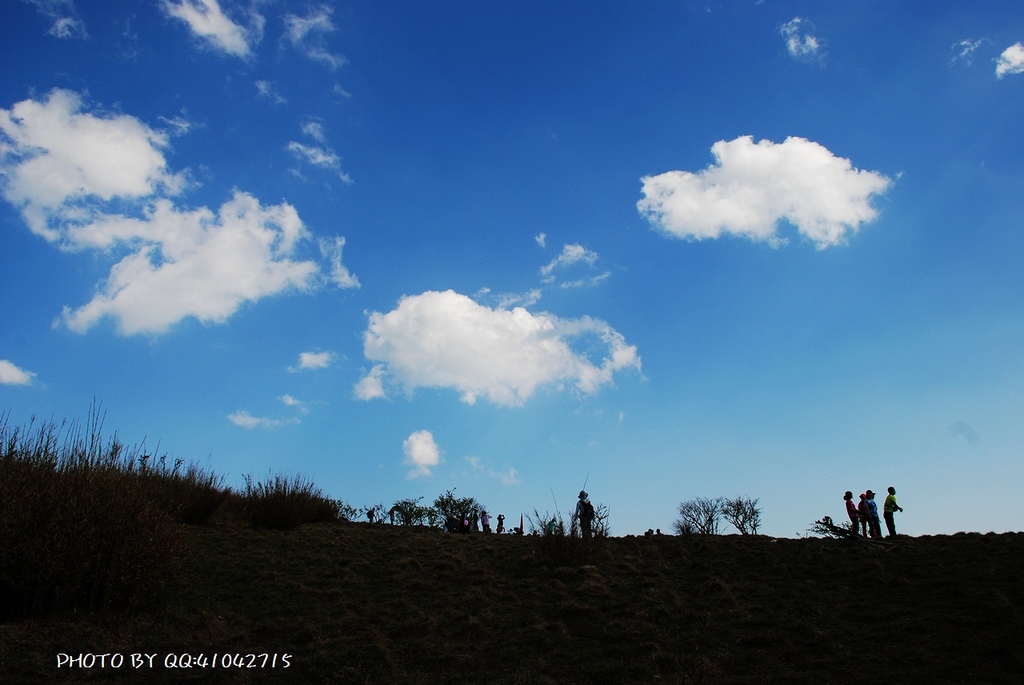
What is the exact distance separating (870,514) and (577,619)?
9.95 m

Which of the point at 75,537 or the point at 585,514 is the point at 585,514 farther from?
the point at 75,537

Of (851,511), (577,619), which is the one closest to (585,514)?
(577,619)

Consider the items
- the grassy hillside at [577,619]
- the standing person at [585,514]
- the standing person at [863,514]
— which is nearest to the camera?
the grassy hillside at [577,619]

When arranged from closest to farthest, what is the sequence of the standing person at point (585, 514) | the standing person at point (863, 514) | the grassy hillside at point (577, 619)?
the grassy hillside at point (577, 619) < the standing person at point (585, 514) < the standing person at point (863, 514)

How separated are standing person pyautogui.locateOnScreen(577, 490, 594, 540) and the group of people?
6743mm

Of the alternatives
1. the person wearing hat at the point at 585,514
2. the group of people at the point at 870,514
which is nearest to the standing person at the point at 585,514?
the person wearing hat at the point at 585,514

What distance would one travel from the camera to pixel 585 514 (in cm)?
1467

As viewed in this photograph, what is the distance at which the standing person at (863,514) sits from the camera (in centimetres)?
1642

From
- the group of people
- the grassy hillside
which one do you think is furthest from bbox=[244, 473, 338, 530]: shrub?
the group of people

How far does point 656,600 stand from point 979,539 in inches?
322

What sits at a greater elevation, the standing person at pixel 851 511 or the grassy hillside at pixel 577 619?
the standing person at pixel 851 511

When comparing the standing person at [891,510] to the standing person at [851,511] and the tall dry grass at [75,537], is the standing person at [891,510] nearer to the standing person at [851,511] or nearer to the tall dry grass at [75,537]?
the standing person at [851,511]

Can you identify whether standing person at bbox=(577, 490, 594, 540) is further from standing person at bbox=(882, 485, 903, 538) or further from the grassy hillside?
standing person at bbox=(882, 485, 903, 538)

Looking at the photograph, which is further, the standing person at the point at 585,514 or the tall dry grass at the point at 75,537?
the standing person at the point at 585,514
